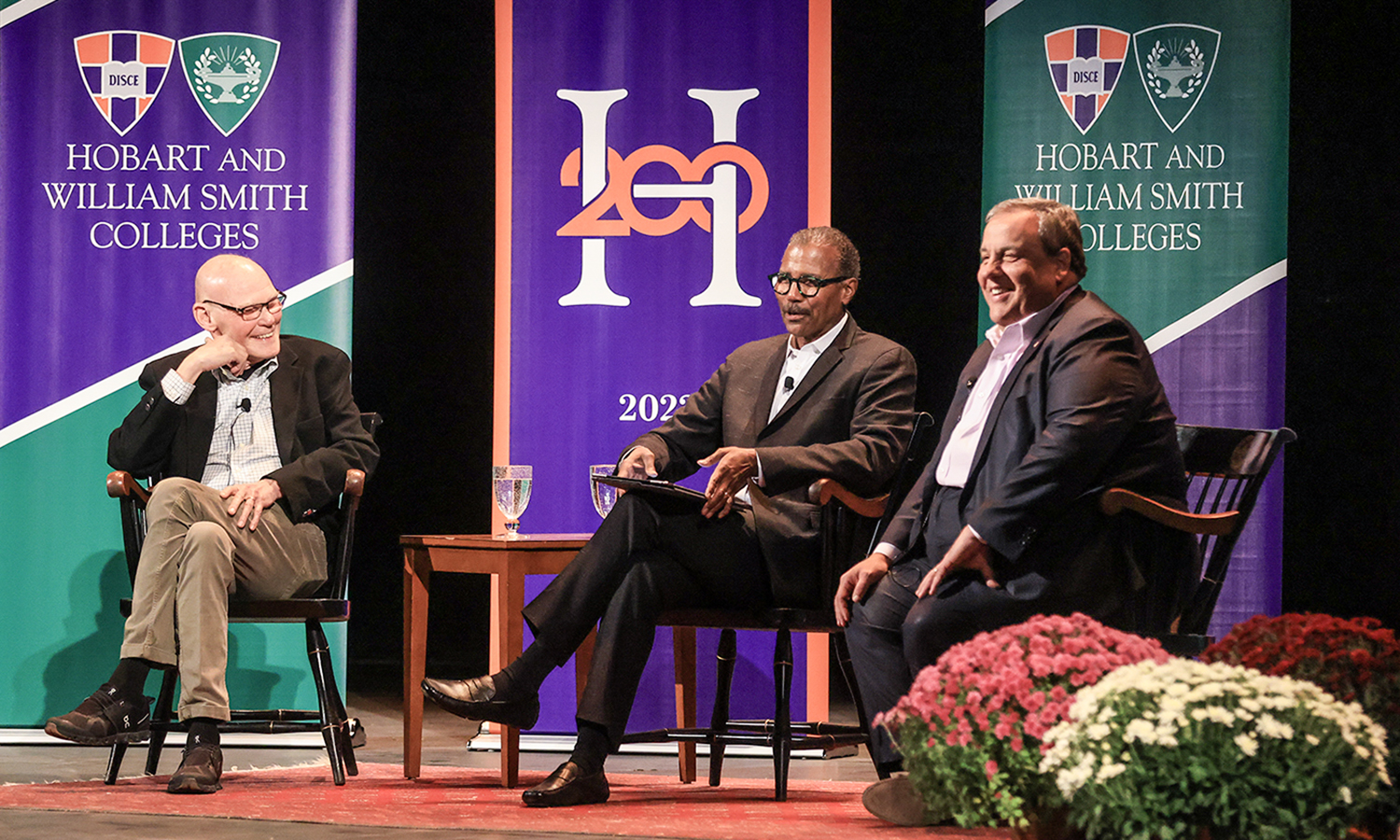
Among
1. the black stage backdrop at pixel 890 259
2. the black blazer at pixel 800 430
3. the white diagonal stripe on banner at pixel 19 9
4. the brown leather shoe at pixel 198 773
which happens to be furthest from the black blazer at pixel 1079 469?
the white diagonal stripe on banner at pixel 19 9

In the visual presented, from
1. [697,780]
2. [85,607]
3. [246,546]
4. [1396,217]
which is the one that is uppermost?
[1396,217]

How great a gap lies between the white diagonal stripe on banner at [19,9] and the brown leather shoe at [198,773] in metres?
2.42

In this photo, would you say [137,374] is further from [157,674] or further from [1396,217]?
[1396,217]

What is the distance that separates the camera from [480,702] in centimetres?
322

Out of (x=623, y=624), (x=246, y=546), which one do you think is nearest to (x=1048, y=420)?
(x=623, y=624)

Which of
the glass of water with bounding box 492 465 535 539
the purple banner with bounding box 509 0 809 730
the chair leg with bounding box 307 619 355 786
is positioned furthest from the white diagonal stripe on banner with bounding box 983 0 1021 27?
the chair leg with bounding box 307 619 355 786

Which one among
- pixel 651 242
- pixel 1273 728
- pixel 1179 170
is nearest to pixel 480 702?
pixel 651 242

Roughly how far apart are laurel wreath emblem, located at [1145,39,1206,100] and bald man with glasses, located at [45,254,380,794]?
2.42m

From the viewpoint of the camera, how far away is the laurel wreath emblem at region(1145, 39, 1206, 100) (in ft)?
14.3

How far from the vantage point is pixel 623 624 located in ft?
10.7

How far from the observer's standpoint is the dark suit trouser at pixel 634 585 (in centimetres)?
324

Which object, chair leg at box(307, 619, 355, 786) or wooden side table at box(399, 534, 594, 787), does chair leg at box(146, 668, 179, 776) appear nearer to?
chair leg at box(307, 619, 355, 786)

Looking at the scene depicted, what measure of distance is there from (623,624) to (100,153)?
2.38 m

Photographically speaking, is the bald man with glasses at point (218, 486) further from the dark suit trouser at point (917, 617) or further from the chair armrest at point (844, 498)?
the dark suit trouser at point (917, 617)
